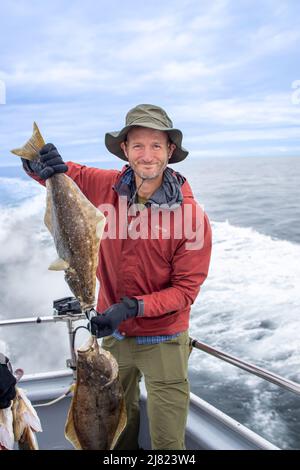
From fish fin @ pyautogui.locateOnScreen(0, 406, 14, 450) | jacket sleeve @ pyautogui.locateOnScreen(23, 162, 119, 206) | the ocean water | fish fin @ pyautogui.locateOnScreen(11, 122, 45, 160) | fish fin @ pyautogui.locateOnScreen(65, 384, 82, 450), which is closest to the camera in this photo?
fish fin @ pyautogui.locateOnScreen(0, 406, 14, 450)

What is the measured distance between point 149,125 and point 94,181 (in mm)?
543

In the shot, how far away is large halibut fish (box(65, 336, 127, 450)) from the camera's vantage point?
2.43 metres

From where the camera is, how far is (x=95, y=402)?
2482mm

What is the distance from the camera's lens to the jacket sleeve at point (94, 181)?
284cm

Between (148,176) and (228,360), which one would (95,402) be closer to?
(228,360)

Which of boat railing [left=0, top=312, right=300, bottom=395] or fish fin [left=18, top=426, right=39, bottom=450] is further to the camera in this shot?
boat railing [left=0, top=312, right=300, bottom=395]

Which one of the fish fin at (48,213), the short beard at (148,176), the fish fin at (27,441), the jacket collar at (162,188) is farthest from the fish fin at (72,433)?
the short beard at (148,176)

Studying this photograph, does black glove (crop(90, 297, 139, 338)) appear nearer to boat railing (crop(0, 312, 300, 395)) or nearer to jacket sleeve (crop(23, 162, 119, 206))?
boat railing (crop(0, 312, 300, 395))

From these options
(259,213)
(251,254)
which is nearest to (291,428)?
(251,254)

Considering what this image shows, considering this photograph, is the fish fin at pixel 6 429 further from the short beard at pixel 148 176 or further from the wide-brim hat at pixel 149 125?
the wide-brim hat at pixel 149 125

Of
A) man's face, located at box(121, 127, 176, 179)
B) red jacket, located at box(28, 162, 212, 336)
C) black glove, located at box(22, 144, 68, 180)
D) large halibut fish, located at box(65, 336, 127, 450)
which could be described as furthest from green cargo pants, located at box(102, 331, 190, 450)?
black glove, located at box(22, 144, 68, 180)

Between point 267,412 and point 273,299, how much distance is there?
5052 mm

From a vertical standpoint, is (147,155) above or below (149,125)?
below

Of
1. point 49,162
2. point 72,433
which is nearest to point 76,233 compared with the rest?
point 49,162
